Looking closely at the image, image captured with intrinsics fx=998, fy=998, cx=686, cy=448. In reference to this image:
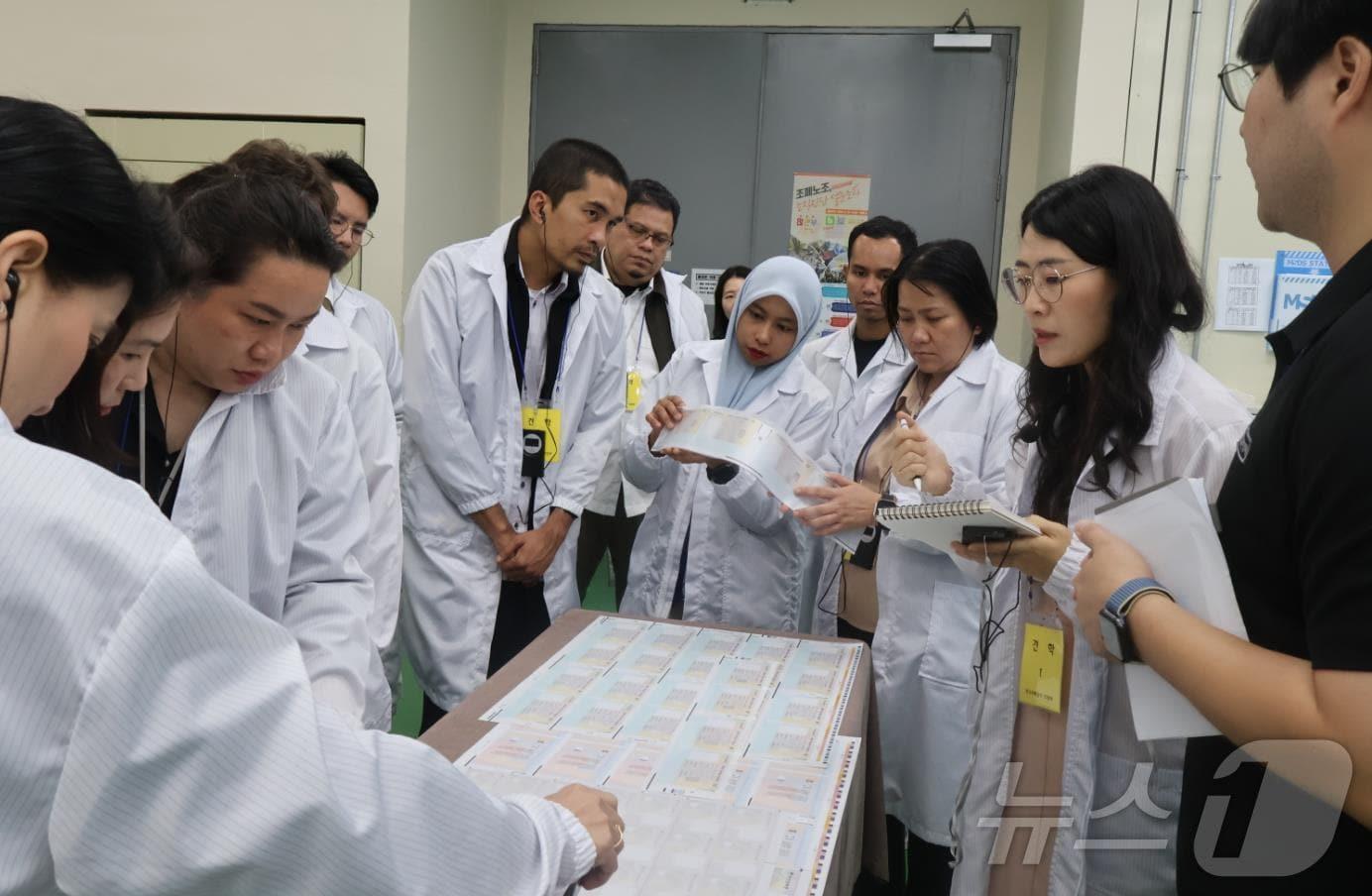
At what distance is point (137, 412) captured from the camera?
1.32 meters

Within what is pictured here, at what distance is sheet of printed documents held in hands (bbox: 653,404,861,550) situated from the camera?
A: 2.00 m

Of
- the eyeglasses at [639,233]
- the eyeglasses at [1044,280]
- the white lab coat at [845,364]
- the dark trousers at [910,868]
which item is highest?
the eyeglasses at [639,233]

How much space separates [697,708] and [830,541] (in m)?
0.98

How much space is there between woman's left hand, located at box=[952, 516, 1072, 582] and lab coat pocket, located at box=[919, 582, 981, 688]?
0.75 m

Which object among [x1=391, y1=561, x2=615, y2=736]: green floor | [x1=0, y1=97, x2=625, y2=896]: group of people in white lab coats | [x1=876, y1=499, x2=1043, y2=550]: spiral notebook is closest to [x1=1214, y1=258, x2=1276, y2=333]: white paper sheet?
[x1=876, y1=499, x2=1043, y2=550]: spiral notebook

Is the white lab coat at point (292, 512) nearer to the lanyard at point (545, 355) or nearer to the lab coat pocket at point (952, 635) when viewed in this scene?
the lanyard at point (545, 355)

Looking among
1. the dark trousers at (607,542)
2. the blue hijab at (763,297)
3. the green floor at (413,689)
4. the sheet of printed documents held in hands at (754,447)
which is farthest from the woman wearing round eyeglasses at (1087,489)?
the dark trousers at (607,542)

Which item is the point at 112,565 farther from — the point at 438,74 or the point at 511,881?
the point at 438,74

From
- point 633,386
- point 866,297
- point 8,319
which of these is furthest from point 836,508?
point 8,319

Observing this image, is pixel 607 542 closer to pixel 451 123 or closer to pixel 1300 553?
pixel 451 123

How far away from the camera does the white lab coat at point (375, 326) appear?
272 centimetres

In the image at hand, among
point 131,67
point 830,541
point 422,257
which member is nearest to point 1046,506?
point 830,541

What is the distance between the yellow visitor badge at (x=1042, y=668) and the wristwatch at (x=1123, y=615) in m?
0.57

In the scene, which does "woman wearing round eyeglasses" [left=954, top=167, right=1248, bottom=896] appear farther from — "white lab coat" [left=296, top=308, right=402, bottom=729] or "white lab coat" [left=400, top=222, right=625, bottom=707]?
"white lab coat" [left=400, top=222, right=625, bottom=707]
